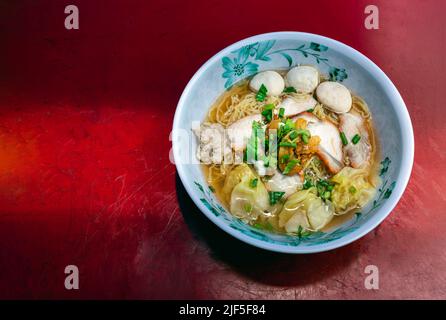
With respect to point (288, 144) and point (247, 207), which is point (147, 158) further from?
point (288, 144)

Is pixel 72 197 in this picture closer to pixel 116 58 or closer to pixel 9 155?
pixel 9 155

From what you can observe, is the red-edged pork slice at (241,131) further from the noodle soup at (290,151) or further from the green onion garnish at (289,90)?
the green onion garnish at (289,90)

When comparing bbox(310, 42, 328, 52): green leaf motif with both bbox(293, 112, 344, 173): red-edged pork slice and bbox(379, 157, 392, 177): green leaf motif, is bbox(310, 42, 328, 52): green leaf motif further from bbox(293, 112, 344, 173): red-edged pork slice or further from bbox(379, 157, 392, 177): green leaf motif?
bbox(379, 157, 392, 177): green leaf motif

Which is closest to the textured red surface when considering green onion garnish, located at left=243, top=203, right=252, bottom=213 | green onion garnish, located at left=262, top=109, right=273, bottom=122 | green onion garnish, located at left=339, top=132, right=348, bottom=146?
green onion garnish, located at left=243, top=203, right=252, bottom=213

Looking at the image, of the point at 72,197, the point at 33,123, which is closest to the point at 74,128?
the point at 33,123

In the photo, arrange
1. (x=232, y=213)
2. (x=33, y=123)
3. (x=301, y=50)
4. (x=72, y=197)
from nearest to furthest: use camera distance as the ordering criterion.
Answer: (x=232, y=213) → (x=301, y=50) → (x=72, y=197) → (x=33, y=123)

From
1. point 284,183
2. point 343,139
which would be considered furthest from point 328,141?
point 284,183
